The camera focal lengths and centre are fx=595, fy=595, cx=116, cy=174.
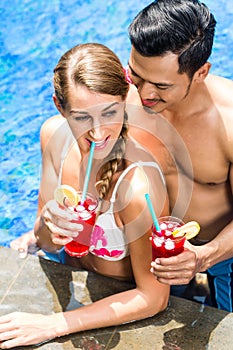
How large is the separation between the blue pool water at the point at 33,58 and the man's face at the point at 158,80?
2285mm

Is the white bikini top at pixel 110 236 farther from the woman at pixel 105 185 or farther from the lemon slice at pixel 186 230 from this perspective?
the lemon slice at pixel 186 230

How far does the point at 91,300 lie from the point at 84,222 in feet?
2.12

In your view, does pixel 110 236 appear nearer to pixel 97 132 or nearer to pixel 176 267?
pixel 176 267

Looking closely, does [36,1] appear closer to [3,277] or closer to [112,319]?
[3,277]

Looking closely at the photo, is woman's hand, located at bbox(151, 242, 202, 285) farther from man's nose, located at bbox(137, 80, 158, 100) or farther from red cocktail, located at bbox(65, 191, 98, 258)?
man's nose, located at bbox(137, 80, 158, 100)

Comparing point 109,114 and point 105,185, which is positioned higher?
point 109,114

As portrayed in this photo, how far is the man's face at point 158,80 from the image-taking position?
306 centimetres

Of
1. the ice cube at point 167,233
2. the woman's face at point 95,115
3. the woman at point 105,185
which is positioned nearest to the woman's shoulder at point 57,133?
the woman at point 105,185

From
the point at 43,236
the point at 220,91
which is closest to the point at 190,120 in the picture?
the point at 220,91


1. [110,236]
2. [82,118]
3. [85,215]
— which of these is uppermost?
[82,118]

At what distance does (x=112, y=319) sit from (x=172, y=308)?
1.27ft

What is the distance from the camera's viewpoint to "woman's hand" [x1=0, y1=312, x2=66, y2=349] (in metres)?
3.01

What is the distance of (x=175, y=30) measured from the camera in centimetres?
301

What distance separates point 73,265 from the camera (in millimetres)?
3670
